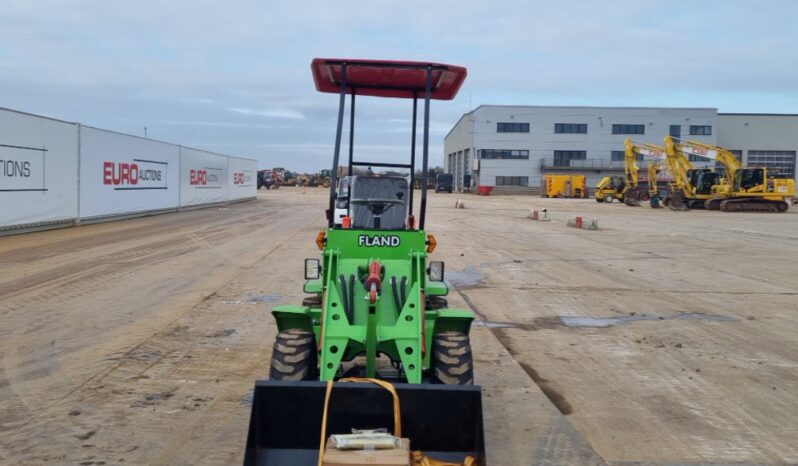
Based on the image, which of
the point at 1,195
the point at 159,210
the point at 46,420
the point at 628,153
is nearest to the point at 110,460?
the point at 46,420

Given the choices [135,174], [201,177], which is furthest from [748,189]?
[135,174]

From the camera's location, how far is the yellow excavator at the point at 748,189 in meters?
44.8

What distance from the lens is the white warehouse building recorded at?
3250 inches

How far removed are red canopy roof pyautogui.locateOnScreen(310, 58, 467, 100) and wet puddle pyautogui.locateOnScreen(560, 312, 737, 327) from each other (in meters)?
4.25

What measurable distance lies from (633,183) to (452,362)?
169ft

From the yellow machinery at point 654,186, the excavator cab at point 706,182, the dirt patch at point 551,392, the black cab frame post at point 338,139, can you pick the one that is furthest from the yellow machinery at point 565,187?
the black cab frame post at point 338,139

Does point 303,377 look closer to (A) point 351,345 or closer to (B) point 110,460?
(A) point 351,345

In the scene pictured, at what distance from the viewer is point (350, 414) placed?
458cm

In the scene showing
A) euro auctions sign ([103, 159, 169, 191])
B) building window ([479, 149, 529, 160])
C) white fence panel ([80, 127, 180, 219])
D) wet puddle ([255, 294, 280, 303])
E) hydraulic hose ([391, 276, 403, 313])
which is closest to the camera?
hydraulic hose ([391, 276, 403, 313])

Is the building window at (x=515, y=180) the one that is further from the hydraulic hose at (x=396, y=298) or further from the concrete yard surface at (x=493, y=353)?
the hydraulic hose at (x=396, y=298)

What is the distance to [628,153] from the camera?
171 feet

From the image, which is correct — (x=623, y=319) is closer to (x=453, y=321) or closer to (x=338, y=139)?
(x=453, y=321)

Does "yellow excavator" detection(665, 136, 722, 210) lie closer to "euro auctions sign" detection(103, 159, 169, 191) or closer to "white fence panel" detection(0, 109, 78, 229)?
"euro auctions sign" detection(103, 159, 169, 191)

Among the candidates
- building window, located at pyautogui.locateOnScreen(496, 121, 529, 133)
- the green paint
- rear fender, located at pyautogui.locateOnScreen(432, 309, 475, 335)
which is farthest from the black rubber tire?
building window, located at pyautogui.locateOnScreen(496, 121, 529, 133)
